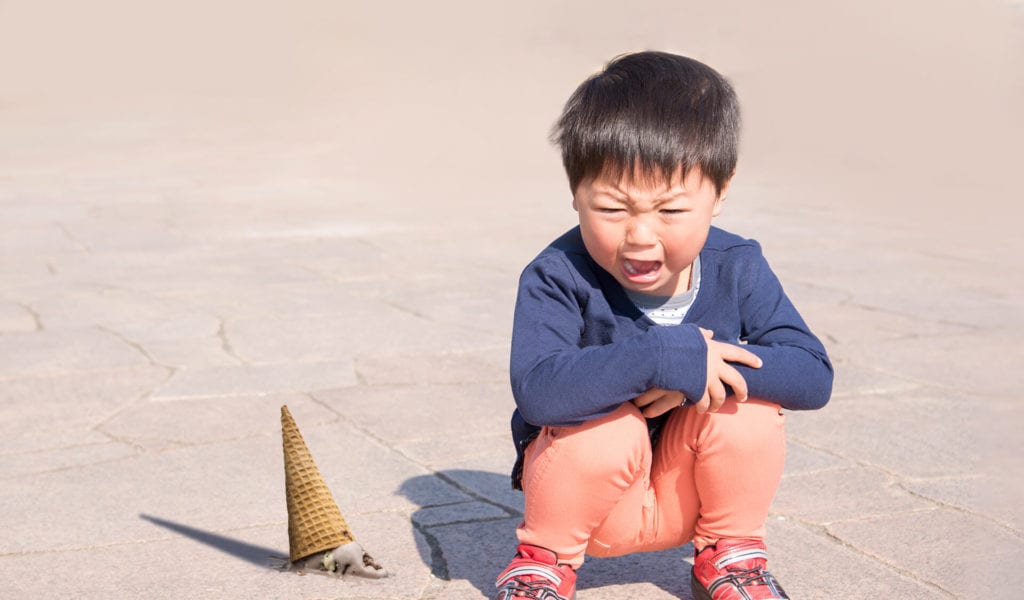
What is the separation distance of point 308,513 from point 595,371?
2.42 ft

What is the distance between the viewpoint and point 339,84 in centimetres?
1783

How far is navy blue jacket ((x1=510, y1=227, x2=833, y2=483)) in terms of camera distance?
6.33ft

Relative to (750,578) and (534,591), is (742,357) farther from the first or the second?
(534,591)

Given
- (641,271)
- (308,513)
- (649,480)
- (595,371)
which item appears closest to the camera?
(595,371)

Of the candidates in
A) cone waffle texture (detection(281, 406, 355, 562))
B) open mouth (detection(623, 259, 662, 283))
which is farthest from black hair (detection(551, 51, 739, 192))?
cone waffle texture (detection(281, 406, 355, 562))

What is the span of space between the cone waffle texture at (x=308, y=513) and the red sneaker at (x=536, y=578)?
1.37 feet

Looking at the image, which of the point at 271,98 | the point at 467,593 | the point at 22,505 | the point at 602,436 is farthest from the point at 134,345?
the point at 271,98

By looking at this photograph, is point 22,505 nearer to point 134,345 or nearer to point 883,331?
point 134,345

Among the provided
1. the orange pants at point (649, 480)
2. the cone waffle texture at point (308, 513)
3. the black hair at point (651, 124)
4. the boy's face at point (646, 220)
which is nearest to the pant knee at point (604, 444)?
the orange pants at point (649, 480)

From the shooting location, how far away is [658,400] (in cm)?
202

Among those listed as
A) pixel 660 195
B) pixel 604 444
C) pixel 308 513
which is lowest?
pixel 308 513

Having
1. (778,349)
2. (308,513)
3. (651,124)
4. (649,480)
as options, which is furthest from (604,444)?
(308,513)

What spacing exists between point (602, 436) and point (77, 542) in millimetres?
1256

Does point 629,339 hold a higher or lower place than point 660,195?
lower
